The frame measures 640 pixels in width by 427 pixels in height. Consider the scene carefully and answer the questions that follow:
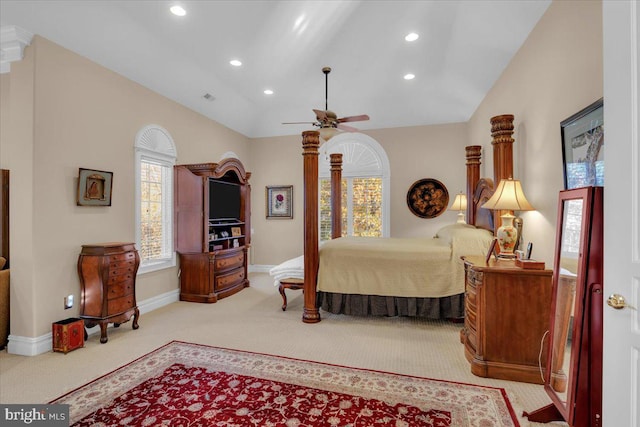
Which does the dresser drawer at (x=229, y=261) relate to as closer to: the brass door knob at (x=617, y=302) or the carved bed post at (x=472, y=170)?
the carved bed post at (x=472, y=170)

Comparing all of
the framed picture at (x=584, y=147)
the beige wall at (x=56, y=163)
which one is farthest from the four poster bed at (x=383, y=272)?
the beige wall at (x=56, y=163)

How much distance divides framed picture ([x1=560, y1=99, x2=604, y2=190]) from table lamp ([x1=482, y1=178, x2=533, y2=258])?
0.36 meters

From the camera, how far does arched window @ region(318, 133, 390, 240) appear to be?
670 cm

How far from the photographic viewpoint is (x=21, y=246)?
312 cm

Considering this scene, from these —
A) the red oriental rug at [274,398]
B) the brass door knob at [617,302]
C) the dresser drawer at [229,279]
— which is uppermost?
the brass door knob at [617,302]

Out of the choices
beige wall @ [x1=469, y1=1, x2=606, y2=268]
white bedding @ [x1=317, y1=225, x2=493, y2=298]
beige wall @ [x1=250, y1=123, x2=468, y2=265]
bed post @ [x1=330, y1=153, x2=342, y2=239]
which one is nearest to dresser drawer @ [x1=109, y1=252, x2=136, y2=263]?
white bedding @ [x1=317, y1=225, x2=493, y2=298]

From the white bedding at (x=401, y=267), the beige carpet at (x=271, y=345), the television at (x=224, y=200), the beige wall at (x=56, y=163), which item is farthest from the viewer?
the television at (x=224, y=200)

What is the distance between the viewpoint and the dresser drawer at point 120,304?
11.2 feet

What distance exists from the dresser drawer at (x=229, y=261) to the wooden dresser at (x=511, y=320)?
12.1 feet

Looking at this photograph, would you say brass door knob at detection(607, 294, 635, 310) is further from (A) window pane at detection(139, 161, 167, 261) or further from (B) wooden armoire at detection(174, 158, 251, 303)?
(A) window pane at detection(139, 161, 167, 261)

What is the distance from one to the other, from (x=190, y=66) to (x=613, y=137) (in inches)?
181

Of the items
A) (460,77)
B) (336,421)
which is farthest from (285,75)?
(336,421)

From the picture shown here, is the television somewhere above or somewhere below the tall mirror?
above

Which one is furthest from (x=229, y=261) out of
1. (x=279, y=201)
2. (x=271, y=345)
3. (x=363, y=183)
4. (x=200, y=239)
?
(x=363, y=183)
